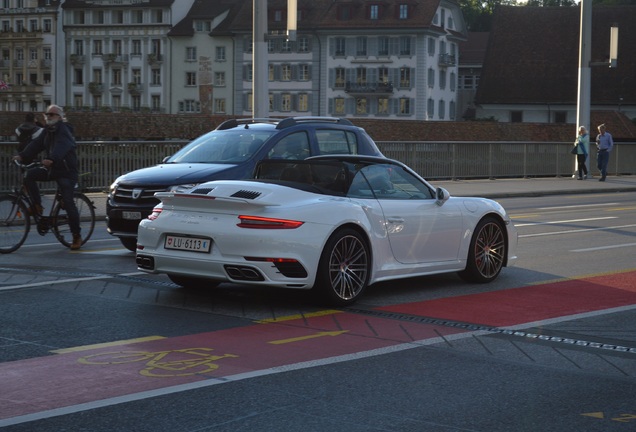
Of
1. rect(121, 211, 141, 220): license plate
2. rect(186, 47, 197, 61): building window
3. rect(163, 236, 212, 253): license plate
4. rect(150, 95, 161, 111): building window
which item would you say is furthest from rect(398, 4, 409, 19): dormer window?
rect(163, 236, 212, 253): license plate

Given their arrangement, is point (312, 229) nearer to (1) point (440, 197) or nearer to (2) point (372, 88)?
(1) point (440, 197)

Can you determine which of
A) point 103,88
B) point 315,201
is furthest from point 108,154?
point 103,88

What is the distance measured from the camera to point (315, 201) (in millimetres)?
10508

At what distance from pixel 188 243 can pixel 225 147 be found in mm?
5501

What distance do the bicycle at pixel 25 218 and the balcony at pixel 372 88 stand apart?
321 feet

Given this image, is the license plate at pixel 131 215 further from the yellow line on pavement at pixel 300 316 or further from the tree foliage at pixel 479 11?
the tree foliage at pixel 479 11

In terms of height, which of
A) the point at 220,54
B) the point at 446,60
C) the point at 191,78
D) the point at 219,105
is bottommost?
the point at 219,105

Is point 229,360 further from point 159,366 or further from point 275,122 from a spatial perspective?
point 275,122

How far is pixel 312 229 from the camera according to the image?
33.4 feet

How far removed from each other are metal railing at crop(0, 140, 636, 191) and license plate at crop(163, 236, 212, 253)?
1603 centimetres

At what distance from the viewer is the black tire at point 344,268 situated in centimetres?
1025

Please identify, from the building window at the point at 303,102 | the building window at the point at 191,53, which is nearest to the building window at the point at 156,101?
the building window at the point at 191,53

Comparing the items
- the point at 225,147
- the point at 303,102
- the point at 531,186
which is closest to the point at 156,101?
the point at 303,102

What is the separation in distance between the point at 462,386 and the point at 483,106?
9492 cm
